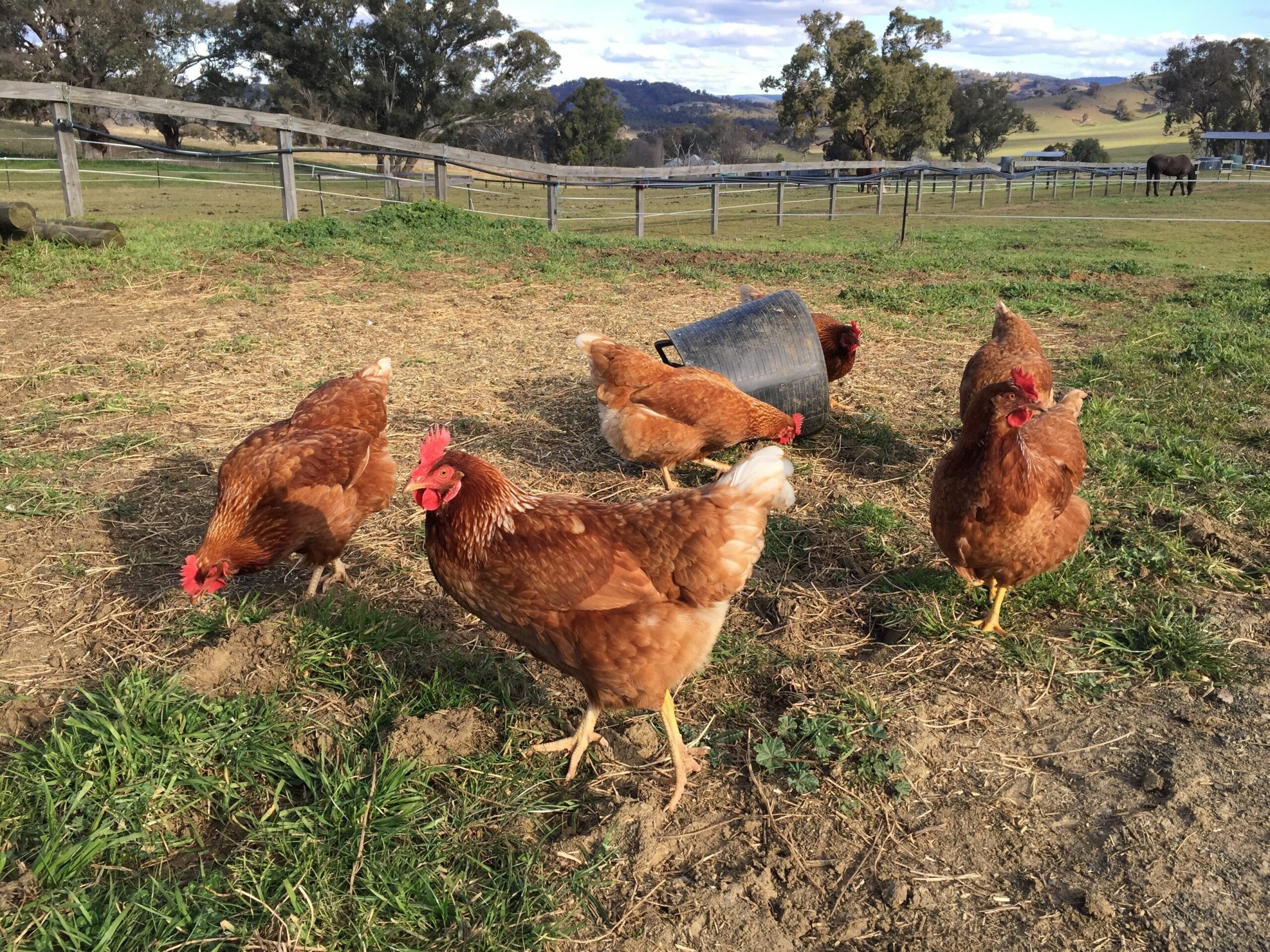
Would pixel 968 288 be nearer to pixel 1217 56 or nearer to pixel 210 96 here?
pixel 210 96

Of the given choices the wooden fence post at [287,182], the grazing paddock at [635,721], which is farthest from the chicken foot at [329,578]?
the wooden fence post at [287,182]

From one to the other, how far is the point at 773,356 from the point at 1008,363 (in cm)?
148

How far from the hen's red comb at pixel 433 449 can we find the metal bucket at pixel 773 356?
292cm

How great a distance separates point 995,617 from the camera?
140 inches

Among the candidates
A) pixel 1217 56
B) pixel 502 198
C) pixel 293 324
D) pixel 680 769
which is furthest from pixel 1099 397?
pixel 1217 56

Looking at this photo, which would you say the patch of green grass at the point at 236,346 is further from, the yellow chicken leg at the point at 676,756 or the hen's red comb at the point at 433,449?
the yellow chicken leg at the point at 676,756

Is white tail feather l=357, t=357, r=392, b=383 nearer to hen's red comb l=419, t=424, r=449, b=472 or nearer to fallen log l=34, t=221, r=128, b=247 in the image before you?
hen's red comb l=419, t=424, r=449, b=472

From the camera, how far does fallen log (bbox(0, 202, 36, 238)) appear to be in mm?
9195

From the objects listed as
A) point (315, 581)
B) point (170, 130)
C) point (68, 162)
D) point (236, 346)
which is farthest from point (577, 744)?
point (170, 130)

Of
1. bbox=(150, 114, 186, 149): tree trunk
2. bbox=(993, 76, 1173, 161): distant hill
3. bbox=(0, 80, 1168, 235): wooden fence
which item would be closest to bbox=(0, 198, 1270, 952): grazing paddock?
bbox=(0, 80, 1168, 235): wooden fence

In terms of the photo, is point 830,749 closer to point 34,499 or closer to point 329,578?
point 329,578

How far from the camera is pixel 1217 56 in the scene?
61.0 meters

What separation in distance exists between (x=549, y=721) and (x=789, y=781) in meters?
0.95

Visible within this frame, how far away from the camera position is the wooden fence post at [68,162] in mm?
10969
